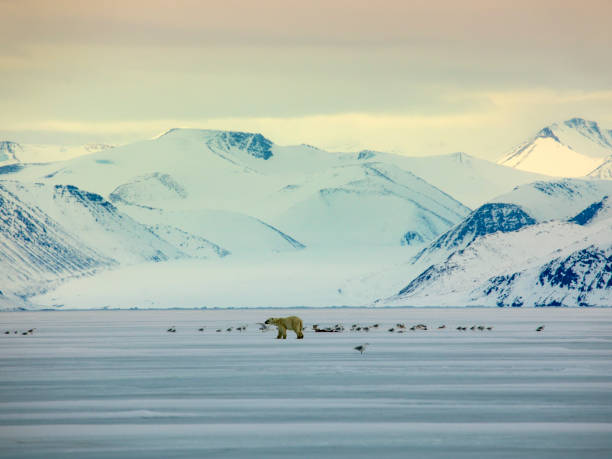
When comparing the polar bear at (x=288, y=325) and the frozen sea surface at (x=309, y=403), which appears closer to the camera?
the frozen sea surface at (x=309, y=403)

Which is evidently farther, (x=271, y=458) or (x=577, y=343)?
(x=577, y=343)

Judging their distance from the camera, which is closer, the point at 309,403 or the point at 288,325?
the point at 309,403

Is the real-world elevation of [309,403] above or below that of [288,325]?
above

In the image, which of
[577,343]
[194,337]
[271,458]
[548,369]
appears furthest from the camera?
[194,337]

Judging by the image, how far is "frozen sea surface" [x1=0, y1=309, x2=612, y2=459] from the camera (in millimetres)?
33781

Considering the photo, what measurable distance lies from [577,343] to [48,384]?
1596 inches

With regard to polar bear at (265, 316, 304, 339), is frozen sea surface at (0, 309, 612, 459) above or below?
above

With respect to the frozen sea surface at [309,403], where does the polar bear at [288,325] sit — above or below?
below

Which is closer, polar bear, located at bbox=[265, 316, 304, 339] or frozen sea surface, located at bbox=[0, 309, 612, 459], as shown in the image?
frozen sea surface, located at bbox=[0, 309, 612, 459]

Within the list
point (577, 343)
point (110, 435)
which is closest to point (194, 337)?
point (577, 343)

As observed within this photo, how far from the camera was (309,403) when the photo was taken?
141 ft

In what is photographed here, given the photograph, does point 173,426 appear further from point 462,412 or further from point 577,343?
point 577,343

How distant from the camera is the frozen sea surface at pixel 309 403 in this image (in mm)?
33781

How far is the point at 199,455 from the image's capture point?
3231 centimetres
